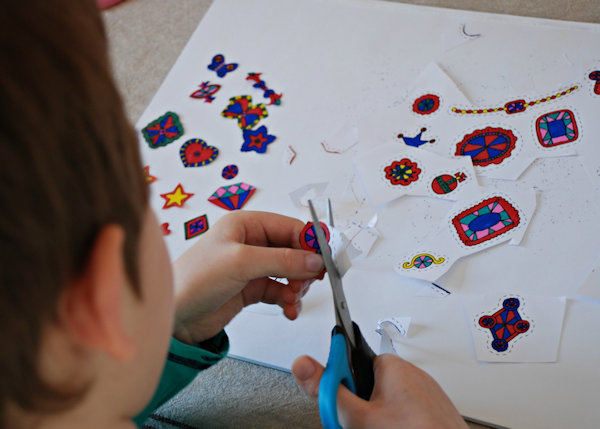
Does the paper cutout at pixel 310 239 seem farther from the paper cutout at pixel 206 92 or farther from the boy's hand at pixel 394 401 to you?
the paper cutout at pixel 206 92

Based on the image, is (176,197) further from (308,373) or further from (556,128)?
(556,128)

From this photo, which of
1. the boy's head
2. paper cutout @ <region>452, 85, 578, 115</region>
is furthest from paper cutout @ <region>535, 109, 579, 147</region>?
the boy's head

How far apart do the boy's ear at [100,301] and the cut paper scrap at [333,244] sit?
0.81 ft

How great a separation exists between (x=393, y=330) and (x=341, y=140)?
0.28 meters

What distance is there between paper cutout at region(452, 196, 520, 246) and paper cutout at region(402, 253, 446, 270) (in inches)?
1.6

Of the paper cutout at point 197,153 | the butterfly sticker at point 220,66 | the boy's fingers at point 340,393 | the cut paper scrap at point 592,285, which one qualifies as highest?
the butterfly sticker at point 220,66

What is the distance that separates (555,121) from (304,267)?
1.31 feet

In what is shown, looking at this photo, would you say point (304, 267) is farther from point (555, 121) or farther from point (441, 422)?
point (555, 121)

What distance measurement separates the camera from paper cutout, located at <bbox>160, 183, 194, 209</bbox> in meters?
0.75

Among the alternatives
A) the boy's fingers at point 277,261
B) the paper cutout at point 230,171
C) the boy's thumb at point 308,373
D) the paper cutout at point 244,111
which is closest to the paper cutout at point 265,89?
the paper cutout at point 244,111

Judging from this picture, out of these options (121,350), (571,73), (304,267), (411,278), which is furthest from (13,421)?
(571,73)

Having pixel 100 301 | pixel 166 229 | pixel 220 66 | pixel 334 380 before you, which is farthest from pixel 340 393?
pixel 220 66

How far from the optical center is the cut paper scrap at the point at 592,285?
0.57 m

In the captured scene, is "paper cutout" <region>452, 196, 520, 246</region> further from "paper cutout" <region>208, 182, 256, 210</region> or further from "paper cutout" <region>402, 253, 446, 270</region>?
"paper cutout" <region>208, 182, 256, 210</region>
